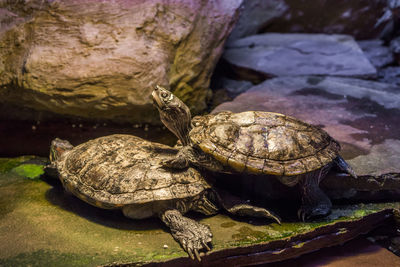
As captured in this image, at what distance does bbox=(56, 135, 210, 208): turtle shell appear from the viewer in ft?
8.16

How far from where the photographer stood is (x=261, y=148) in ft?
8.11

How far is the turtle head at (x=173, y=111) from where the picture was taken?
2.62 meters

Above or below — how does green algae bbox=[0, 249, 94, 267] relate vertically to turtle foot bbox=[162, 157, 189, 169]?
below

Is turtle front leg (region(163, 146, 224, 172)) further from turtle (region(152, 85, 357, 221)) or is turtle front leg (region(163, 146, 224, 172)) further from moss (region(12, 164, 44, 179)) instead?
moss (region(12, 164, 44, 179))

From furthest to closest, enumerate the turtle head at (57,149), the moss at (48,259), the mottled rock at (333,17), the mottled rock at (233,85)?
the mottled rock at (333,17)
the mottled rock at (233,85)
the turtle head at (57,149)
the moss at (48,259)

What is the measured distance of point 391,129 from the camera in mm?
3592

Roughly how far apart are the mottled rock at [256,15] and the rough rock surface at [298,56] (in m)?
0.45

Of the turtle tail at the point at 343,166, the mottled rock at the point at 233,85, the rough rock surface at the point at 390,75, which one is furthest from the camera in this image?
the rough rock surface at the point at 390,75

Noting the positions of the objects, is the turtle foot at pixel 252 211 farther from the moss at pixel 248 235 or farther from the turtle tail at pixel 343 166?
the turtle tail at pixel 343 166

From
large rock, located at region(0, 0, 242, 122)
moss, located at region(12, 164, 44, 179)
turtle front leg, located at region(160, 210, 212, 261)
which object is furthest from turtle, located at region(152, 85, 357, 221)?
moss, located at region(12, 164, 44, 179)

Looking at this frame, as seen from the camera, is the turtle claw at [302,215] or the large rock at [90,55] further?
the large rock at [90,55]

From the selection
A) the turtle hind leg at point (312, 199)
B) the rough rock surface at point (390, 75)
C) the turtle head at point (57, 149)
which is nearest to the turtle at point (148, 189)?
the turtle hind leg at point (312, 199)

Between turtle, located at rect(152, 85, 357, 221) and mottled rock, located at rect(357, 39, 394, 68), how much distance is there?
181 inches

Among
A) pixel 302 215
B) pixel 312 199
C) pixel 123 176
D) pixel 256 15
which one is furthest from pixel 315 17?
pixel 123 176
